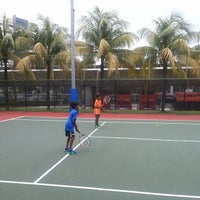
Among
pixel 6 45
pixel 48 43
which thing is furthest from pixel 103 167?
pixel 6 45

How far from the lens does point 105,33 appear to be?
22.4 metres

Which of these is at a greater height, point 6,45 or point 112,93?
point 6,45

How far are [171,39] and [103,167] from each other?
51.2 ft

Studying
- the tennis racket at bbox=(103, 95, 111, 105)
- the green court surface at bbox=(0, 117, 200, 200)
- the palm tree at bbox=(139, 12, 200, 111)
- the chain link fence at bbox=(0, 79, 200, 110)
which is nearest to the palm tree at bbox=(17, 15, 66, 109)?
the chain link fence at bbox=(0, 79, 200, 110)

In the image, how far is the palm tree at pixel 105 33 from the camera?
72.6ft

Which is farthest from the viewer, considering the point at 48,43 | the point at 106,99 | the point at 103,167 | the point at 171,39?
the point at 48,43

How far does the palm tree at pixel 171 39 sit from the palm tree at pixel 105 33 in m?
1.49

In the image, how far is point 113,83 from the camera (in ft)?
76.4

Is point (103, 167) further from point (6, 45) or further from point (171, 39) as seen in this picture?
point (6, 45)

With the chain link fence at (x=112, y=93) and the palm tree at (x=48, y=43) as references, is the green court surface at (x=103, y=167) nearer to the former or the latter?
the chain link fence at (x=112, y=93)

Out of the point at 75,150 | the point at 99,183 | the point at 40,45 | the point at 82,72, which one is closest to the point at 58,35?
the point at 40,45

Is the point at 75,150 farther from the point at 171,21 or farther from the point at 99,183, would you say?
the point at 171,21

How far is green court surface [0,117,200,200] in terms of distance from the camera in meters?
5.86

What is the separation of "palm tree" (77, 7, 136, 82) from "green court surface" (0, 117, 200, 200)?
10667 mm
